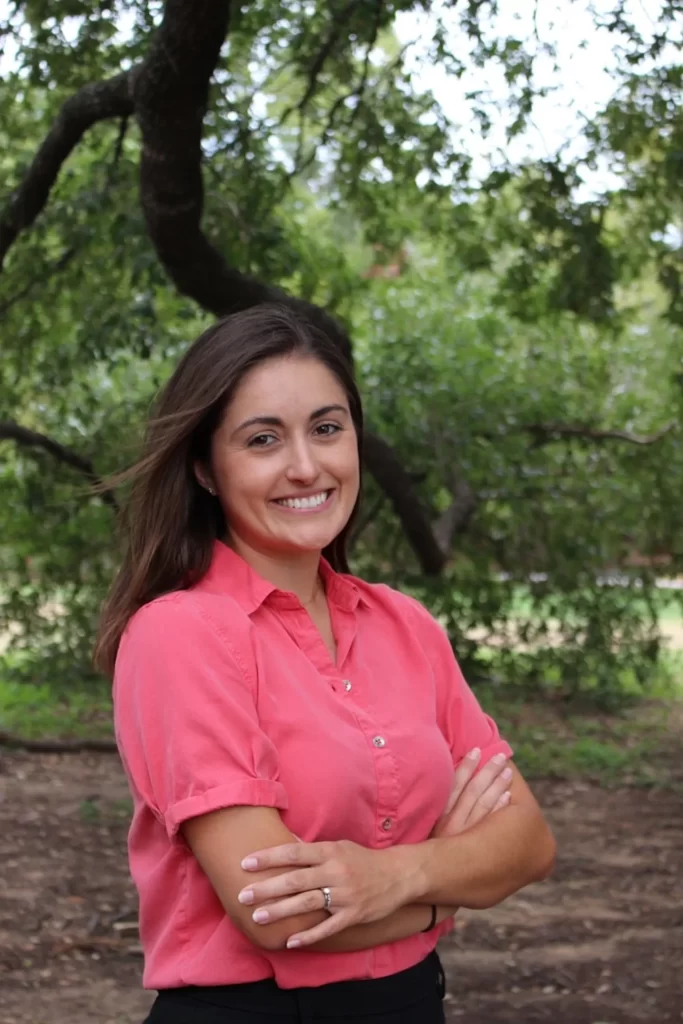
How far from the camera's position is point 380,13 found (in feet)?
24.3

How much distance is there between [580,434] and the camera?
1089cm

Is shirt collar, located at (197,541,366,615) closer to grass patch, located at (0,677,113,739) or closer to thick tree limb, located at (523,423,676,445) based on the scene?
grass patch, located at (0,677,113,739)

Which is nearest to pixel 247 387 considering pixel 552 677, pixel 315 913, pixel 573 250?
pixel 315 913

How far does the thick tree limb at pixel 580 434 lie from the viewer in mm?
10719

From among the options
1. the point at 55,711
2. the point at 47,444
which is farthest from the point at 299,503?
the point at 55,711

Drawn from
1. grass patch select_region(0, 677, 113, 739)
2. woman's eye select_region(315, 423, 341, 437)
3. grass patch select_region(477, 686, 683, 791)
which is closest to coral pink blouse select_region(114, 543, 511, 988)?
woman's eye select_region(315, 423, 341, 437)

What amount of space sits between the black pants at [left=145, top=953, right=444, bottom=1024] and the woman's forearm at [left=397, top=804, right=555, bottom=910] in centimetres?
16

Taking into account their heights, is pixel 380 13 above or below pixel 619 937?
above

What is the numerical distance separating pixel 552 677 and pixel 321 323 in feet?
19.1

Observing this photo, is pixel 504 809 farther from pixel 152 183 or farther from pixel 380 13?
pixel 380 13

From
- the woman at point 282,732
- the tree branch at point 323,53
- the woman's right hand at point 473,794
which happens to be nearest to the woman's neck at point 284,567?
the woman at point 282,732

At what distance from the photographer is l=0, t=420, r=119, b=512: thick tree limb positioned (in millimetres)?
8875

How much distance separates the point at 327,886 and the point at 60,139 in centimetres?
605

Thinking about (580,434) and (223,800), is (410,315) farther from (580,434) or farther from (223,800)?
(223,800)
